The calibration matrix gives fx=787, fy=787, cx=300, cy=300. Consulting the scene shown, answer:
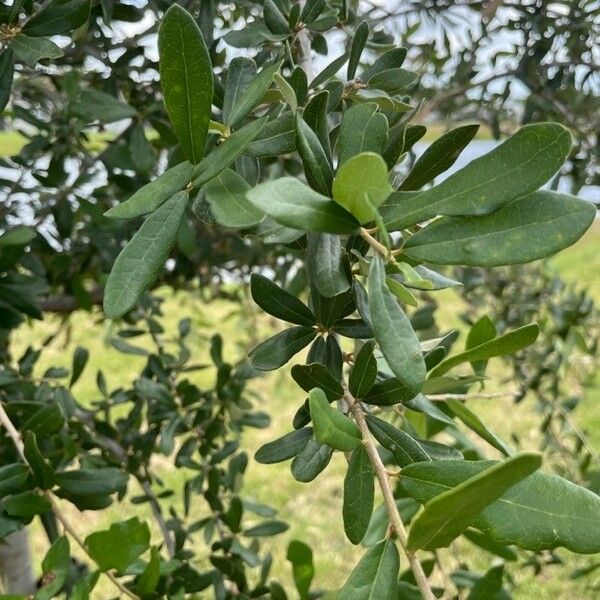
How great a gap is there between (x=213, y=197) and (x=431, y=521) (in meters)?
0.20

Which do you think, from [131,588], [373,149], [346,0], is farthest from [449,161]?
[131,588]

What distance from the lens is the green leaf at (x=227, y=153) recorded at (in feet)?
1.26

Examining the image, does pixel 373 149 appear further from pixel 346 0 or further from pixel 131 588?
pixel 131 588

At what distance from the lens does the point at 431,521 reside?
340mm

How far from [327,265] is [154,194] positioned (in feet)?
0.33

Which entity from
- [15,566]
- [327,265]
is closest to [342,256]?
[327,265]

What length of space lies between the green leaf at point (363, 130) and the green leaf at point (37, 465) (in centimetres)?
33

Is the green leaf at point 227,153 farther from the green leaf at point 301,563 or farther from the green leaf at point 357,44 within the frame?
the green leaf at point 301,563

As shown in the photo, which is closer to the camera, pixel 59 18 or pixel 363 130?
pixel 363 130

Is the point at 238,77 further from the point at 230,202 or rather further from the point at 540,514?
the point at 540,514

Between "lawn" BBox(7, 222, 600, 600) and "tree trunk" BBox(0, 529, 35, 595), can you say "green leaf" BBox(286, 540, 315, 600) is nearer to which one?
"tree trunk" BBox(0, 529, 35, 595)

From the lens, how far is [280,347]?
48 cm

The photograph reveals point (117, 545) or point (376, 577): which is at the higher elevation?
point (376, 577)

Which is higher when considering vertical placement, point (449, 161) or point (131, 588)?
point (449, 161)
